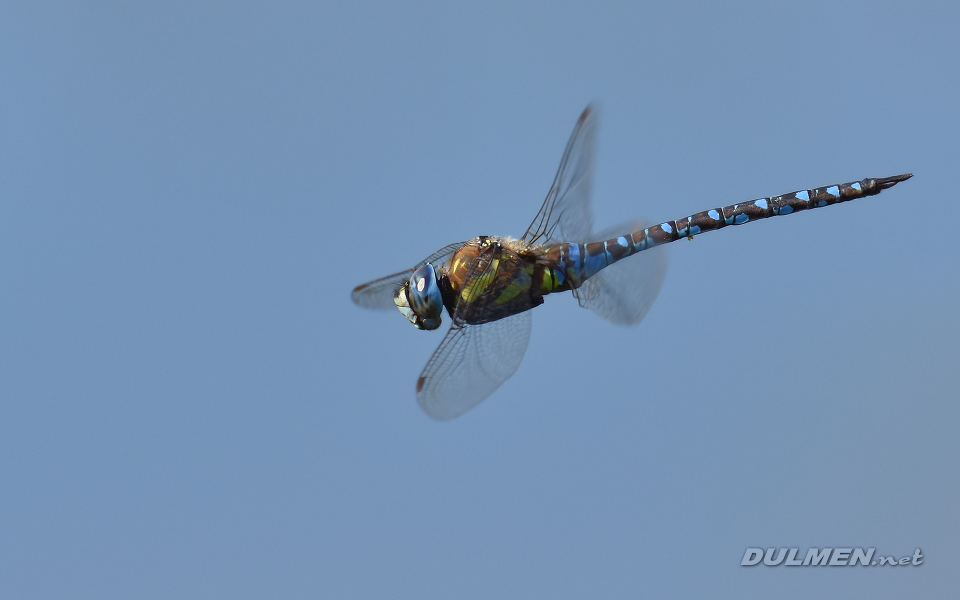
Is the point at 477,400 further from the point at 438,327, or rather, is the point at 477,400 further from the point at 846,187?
the point at 846,187

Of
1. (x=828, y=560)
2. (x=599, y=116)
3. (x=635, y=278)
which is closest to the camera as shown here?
(x=599, y=116)

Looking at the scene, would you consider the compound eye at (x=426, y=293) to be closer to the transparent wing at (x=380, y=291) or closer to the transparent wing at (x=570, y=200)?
the transparent wing at (x=380, y=291)

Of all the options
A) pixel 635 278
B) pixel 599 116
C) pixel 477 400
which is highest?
pixel 599 116

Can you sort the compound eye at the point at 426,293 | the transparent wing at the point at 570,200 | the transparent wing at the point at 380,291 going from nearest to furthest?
the transparent wing at the point at 570,200 → the compound eye at the point at 426,293 → the transparent wing at the point at 380,291

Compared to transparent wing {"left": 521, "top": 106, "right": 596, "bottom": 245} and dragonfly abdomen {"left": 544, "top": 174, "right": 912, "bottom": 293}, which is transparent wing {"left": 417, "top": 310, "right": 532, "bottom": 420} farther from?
transparent wing {"left": 521, "top": 106, "right": 596, "bottom": 245}

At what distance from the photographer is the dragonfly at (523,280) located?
297 cm

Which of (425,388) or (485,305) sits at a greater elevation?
(485,305)

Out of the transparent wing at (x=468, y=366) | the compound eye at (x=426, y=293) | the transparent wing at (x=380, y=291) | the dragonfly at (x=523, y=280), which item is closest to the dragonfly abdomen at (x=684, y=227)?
the dragonfly at (x=523, y=280)

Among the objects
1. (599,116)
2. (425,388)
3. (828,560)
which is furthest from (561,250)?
(828,560)

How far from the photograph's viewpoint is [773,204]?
3367mm

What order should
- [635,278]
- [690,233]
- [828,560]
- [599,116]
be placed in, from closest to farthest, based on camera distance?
[599,116] → [635,278] → [690,233] → [828,560]

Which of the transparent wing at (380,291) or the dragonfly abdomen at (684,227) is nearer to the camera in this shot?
the dragonfly abdomen at (684,227)

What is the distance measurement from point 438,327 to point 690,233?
1329mm

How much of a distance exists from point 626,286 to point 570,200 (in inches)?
19.0
